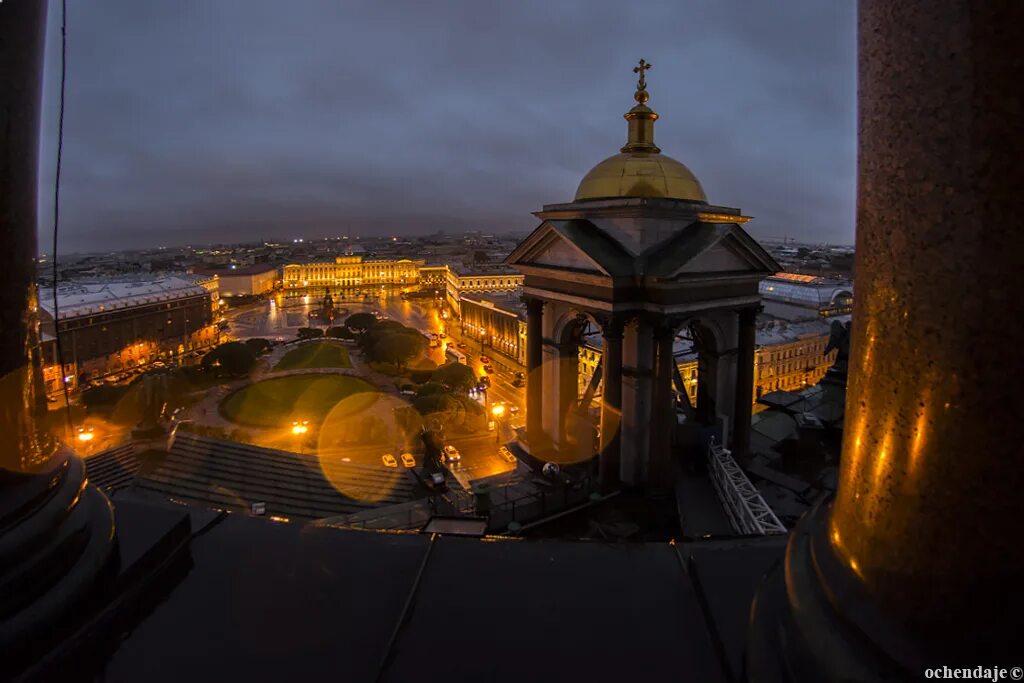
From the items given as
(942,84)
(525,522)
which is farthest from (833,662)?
(525,522)

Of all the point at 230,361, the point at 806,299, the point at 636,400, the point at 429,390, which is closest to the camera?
the point at 636,400

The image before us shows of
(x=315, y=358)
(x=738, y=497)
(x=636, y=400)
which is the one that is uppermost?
(x=636, y=400)

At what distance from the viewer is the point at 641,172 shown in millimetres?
13117

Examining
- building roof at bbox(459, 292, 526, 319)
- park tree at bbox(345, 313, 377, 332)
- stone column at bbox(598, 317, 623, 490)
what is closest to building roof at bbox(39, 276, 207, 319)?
park tree at bbox(345, 313, 377, 332)

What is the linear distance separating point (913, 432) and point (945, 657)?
54 cm

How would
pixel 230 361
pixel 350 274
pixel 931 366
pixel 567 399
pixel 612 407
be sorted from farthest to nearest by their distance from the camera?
pixel 350 274, pixel 230 361, pixel 567 399, pixel 612 407, pixel 931 366

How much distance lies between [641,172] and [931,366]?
1217 centimetres

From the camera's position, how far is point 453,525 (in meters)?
4.87

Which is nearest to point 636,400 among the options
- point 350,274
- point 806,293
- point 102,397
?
point 102,397

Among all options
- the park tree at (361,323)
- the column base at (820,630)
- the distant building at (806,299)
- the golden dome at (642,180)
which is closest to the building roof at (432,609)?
the column base at (820,630)

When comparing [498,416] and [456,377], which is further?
[456,377]

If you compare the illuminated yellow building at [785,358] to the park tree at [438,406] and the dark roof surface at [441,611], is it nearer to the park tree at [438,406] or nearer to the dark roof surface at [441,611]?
the park tree at [438,406]

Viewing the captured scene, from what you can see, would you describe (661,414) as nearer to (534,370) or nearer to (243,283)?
(534,370)

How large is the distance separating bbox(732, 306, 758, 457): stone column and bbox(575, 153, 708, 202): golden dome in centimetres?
293
